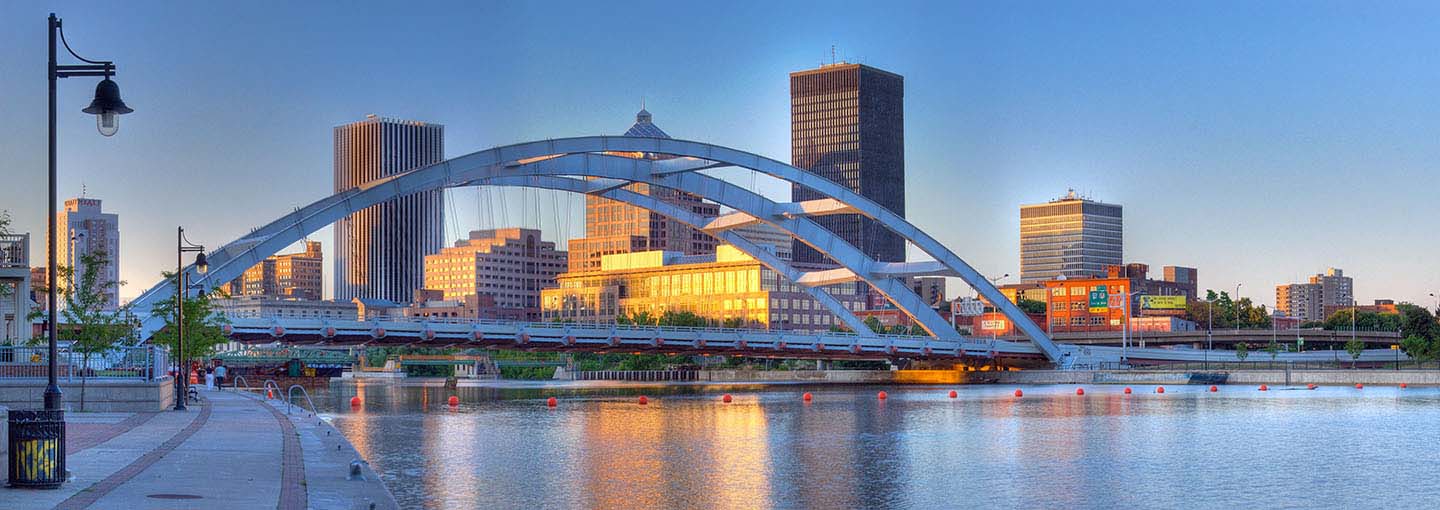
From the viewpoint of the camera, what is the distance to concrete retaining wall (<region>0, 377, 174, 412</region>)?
4119 centimetres

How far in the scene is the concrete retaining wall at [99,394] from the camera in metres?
41.2

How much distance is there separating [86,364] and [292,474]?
26.2 metres

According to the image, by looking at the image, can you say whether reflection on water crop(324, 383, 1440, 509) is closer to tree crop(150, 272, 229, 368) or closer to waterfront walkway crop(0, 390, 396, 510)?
waterfront walkway crop(0, 390, 396, 510)

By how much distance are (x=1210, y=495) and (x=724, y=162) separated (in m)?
65.0

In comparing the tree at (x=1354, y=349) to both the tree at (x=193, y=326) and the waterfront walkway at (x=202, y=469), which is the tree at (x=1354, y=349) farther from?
the waterfront walkway at (x=202, y=469)

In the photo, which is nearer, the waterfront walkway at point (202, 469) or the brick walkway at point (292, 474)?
the waterfront walkway at point (202, 469)

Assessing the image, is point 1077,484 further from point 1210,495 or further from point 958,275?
point 958,275

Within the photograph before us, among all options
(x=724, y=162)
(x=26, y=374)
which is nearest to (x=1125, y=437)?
(x=26, y=374)

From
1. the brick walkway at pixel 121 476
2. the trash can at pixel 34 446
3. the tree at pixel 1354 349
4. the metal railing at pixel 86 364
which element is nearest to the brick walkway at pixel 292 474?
the brick walkway at pixel 121 476

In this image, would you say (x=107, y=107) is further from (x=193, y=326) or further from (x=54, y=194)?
(x=193, y=326)

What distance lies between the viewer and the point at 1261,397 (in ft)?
269

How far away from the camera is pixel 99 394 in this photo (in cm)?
4388

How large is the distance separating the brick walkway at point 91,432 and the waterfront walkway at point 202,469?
0.02 m

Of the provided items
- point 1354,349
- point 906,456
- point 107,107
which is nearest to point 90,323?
point 906,456
